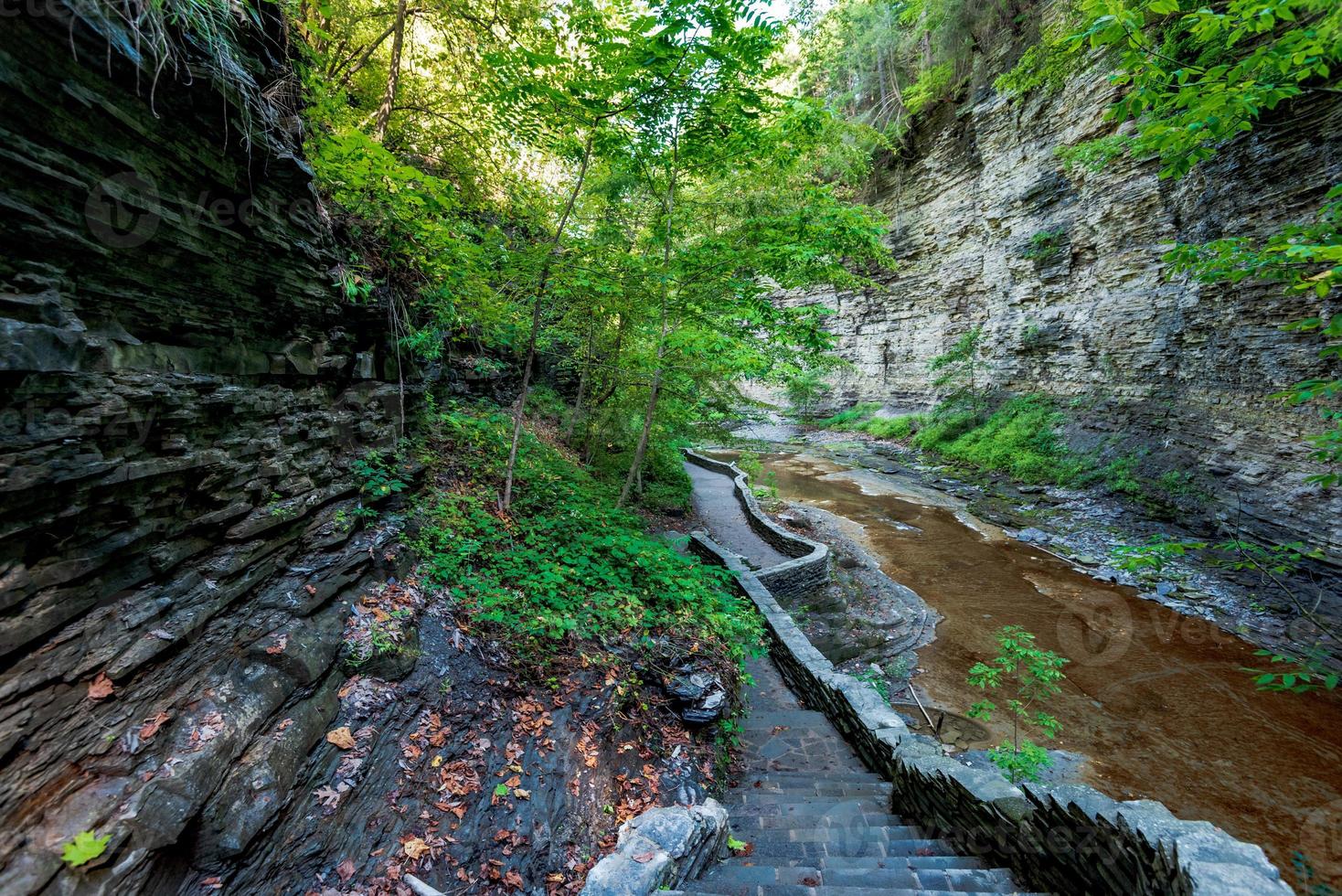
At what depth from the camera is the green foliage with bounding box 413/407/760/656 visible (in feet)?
14.5

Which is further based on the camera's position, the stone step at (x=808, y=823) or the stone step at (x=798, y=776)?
the stone step at (x=798, y=776)

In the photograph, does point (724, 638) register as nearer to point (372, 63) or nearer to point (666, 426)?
point (666, 426)

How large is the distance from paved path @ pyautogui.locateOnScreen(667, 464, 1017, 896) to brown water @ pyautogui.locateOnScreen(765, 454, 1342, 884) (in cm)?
287

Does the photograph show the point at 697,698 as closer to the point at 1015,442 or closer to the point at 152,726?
the point at 152,726

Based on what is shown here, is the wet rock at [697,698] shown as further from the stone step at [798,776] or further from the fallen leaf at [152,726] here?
the fallen leaf at [152,726]

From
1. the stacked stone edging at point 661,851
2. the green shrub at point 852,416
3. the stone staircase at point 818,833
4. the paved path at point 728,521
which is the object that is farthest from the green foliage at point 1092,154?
the stacked stone edging at point 661,851

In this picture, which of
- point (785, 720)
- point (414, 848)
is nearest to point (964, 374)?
point (785, 720)

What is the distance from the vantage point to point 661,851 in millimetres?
2658

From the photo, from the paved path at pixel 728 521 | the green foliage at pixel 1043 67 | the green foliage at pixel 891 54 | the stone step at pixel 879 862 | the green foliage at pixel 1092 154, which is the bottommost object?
the paved path at pixel 728 521

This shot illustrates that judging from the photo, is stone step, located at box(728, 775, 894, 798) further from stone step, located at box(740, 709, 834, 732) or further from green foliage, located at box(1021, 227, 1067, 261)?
green foliage, located at box(1021, 227, 1067, 261)

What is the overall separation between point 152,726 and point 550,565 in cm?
292

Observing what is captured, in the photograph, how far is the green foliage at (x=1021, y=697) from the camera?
174 inches

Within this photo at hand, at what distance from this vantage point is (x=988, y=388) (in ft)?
63.1

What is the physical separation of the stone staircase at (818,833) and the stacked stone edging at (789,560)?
128 inches
